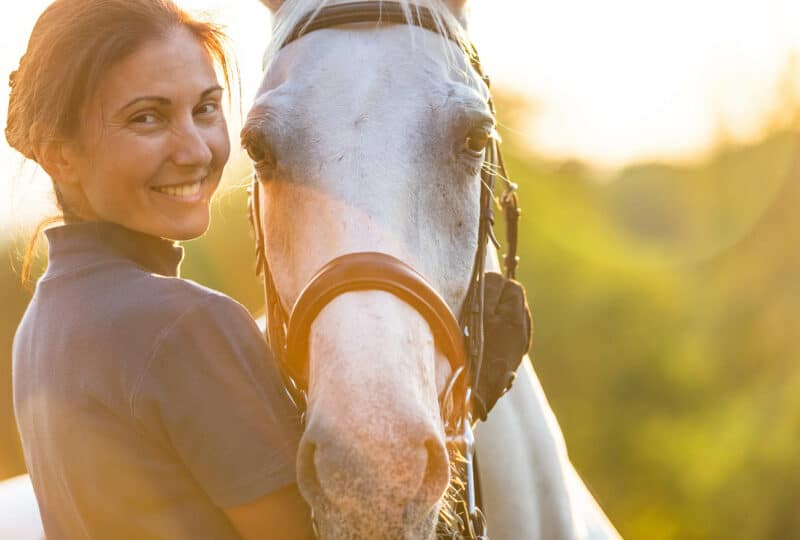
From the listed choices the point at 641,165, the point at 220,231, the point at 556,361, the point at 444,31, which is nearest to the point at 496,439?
the point at 444,31

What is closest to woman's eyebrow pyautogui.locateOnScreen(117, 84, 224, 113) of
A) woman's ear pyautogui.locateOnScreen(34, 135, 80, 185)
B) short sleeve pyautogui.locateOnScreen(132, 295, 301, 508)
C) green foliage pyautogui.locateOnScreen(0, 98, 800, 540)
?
woman's ear pyautogui.locateOnScreen(34, 135, 80, 185)

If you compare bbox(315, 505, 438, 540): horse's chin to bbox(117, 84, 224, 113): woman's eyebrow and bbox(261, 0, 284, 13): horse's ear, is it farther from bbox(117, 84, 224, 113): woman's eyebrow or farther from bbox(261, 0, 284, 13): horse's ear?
bbox(261, 0, 284, 13): horse's ear

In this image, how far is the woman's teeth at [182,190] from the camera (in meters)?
2.16

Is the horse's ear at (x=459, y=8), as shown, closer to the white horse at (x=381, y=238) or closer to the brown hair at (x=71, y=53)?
the white horse at (x=381, y=238)

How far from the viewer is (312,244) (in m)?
2.22

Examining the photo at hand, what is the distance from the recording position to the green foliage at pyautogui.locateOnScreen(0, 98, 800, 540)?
14.7m

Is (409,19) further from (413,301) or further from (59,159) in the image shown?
(59,159)

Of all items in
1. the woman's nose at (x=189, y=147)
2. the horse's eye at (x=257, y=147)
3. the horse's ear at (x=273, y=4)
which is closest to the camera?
the woman's nose at (x=189, y=147)

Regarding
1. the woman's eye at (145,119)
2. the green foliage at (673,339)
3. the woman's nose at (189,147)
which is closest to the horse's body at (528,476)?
the woman's nose at (189,147)

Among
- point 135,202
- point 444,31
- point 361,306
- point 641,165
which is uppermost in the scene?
point 444,31

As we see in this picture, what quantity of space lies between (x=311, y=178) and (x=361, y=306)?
17.0 inches

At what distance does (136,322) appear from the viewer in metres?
1.78

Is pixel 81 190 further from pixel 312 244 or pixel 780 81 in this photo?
pixel 780 81

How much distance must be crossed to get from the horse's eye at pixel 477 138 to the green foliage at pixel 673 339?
11.3m
